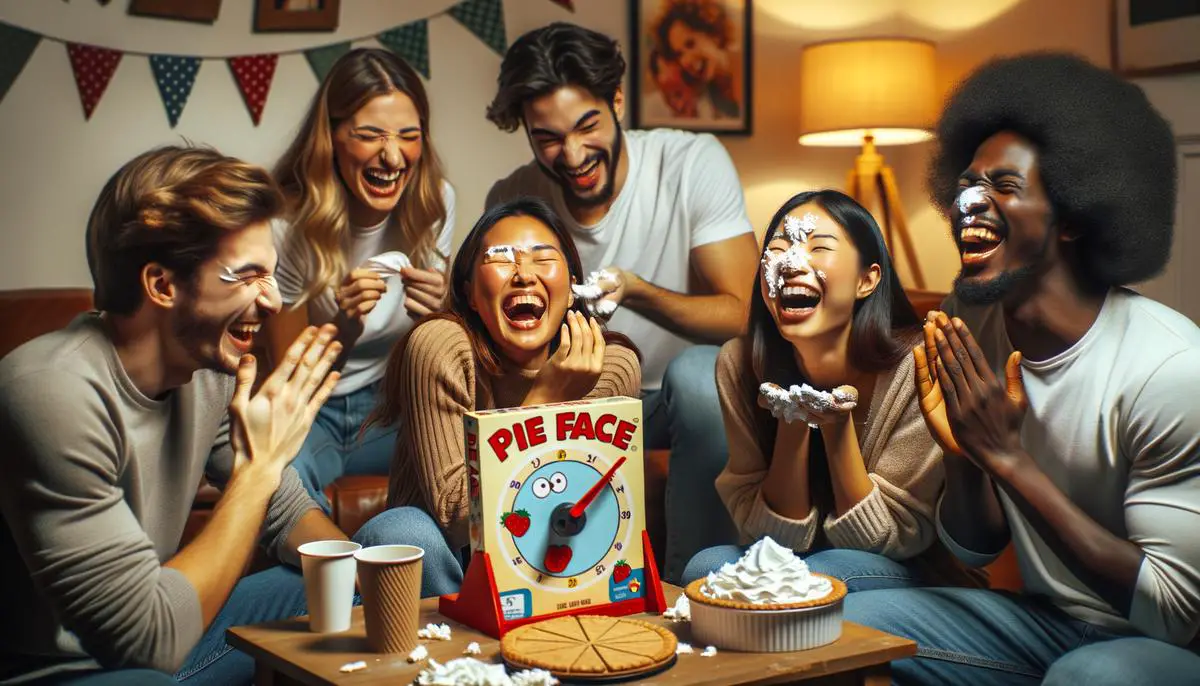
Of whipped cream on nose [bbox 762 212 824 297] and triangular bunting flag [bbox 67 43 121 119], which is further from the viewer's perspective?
triangular bunting flag [bbox 67 43 121 119]

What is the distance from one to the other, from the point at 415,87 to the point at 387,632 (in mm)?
1986

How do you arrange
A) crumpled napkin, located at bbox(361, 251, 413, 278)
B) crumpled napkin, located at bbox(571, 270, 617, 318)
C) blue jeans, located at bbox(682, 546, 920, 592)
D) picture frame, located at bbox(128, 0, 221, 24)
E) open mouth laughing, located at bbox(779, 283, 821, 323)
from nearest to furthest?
blue jeans, located at bbox(682, 546, 920, 592) → open mouth laughing, located at bbox(779, 283, 821, 323) → crumpled napkin, located at bbox(571, 270, 617, 318) → crumpled napkin, located at bbox(361, 251, 413, 278) → picture frame, located at bbox(128, 0, 221, 24)

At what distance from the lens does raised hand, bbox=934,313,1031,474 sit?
6.35ft

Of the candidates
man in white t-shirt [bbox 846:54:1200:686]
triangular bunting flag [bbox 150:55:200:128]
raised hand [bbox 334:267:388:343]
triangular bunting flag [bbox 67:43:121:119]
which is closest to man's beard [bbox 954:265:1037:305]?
man in white t-shirt [bbox 846:54:1200:686]

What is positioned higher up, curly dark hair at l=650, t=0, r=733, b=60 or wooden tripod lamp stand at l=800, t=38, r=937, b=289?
curly dark hair at l=650, t=0, r=733, b=60

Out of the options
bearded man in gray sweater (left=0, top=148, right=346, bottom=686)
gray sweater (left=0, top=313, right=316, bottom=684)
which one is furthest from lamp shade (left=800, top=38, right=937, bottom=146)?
gray sweater (left=0, top=313, right=316, bottom=684)

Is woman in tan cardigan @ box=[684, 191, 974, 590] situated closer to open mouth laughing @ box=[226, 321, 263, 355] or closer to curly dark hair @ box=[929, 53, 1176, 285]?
curly dark hair @ box=[929, 53, 1176, 285]

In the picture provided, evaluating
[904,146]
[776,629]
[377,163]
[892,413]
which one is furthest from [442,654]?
[904,146]

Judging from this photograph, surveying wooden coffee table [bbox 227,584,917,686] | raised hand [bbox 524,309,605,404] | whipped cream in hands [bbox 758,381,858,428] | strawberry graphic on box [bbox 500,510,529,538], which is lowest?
wooden coffee table [bbox 227,584,917,686]

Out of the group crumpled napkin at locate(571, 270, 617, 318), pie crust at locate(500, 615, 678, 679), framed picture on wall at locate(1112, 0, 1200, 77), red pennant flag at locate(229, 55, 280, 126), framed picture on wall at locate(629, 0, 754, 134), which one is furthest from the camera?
framed picture on wall at locate(629, 0, 754, 134)

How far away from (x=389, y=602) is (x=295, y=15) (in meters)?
2.73

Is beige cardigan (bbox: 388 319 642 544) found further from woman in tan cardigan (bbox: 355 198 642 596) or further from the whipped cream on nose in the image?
the whipped cream on nose

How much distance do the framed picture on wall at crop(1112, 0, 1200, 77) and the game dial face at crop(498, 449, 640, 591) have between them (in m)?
2.60

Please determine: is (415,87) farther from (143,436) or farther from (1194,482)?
(1194,482)
